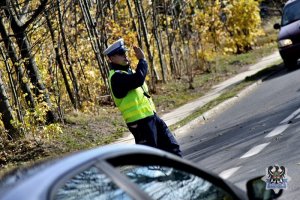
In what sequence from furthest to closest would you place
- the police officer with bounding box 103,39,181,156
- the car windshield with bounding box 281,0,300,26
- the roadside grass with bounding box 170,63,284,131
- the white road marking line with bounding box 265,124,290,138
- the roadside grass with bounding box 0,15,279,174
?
the car windshield with bounding box 281,0,300,26, the roadside grass with bounding box 170,63,284,131, the roadside grass with bounding box 0,15,279,174, the white road marking line with bounding box 265,124,290,138, the police officer with bounding box 103,39,181,156

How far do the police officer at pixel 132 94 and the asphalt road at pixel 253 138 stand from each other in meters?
1.09

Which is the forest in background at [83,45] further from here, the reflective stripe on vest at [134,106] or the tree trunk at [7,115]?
the reflective stripe on vest at [134,106]

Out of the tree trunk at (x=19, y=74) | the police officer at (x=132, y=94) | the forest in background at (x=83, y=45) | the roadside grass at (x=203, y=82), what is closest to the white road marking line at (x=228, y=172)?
the police officer at (x=132, y=94)

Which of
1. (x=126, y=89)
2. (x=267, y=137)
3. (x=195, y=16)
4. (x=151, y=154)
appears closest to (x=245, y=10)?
(x=195, y=16)

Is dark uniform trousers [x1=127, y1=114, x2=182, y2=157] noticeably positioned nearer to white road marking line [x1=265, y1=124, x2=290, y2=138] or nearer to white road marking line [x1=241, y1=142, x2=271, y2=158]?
white road marking line [x1=241, y1=142, x2=271, y2=158]

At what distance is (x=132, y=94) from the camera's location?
24.2ft

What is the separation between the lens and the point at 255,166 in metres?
7.63

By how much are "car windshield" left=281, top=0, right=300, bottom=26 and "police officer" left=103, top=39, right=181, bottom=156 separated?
12389 millimetres

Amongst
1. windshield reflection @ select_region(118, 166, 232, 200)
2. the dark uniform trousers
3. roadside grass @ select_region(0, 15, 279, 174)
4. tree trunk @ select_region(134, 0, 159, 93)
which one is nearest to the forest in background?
tree trunk @ select_region(134, 0, 159, 93)

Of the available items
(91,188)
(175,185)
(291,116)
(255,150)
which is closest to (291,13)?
(291,116)

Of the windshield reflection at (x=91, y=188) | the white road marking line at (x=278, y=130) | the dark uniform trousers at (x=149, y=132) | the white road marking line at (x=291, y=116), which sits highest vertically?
the windshield reflection at (x=91, y=188)

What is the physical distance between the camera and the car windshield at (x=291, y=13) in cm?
1895

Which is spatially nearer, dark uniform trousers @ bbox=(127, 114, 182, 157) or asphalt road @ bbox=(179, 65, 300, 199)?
dark uniform trousers @ bbox=(127, 114, 182, 157)

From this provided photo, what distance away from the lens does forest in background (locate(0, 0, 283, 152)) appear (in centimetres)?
1496
